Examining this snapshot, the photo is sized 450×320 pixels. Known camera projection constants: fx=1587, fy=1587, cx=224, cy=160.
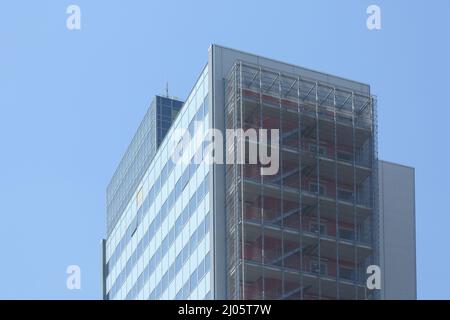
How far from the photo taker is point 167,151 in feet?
343

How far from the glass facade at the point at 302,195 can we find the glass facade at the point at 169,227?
2.13 meters

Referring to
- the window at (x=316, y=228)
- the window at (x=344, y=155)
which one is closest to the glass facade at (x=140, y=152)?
the window at (x=344, y=155)

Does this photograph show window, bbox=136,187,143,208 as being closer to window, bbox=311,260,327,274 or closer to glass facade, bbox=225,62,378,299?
glass facade, bbox=225,62,378,299

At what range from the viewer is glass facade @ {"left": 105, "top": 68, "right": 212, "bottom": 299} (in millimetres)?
95188

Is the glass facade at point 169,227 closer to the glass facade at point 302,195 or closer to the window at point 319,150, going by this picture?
the glass facade at point 302,195

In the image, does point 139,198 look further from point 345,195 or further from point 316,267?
point 316,267

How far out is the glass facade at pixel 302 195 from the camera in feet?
308

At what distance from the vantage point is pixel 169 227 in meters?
101

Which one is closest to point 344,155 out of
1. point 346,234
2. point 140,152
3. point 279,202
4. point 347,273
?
point 346,234

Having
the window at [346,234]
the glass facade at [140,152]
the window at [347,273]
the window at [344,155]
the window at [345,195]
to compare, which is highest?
the glass facade at [140,152]

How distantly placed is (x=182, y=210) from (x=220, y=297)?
349 inches
